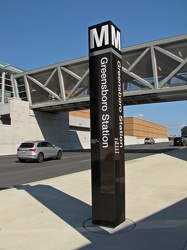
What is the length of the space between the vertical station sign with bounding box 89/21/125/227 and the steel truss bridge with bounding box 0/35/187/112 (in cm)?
2276

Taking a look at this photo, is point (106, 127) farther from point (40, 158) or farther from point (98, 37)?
point (40, 158)

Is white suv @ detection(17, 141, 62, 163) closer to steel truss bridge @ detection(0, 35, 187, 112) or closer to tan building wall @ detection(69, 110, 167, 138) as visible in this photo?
steel truss bridge @ detection(0, 35, 187, 112)

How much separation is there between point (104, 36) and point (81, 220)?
347 centimetres

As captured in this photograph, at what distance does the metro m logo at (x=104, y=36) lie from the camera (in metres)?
4.77

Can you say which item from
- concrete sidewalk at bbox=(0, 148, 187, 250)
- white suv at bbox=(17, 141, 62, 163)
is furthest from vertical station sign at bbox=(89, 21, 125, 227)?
white suv at bbox=(17, 141, 62, 163)

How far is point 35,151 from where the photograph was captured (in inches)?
778

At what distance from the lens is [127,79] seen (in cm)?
3020

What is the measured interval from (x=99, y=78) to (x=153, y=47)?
986 inches

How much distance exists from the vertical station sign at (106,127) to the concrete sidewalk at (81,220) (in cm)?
38

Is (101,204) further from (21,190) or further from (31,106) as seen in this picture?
(31,106)

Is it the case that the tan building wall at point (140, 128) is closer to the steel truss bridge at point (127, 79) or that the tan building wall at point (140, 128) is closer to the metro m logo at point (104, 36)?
the steel truss bridge at point (127, 79)

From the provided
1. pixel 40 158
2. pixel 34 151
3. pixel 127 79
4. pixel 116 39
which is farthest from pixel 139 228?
pixel 127 79

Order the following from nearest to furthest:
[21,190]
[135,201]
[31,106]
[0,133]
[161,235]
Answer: [161,235]
[135,201]
[21,190]
[0,133]
[31,106]

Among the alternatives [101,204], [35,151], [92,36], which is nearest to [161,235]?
[101,204]
